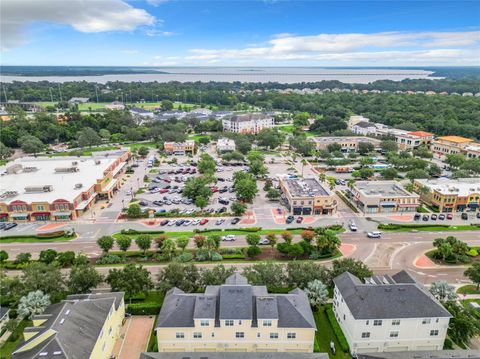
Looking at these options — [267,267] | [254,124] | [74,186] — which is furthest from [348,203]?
[254,124]

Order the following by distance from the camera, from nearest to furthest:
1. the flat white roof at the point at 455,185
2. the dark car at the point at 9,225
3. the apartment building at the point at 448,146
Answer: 1. the dark car at the point at 9,225
2. the flat white roof at the point at 455,185
3. the apartment building at the point at 448,146

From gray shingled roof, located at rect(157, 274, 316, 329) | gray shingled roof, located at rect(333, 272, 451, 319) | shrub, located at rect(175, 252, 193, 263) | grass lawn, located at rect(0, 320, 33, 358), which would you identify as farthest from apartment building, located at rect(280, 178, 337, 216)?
grass lawn, located at rect(0, 320, 33, 358)

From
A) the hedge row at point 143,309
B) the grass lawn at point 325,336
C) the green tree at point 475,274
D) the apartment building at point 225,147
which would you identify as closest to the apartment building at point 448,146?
the apartment building at point 225,147

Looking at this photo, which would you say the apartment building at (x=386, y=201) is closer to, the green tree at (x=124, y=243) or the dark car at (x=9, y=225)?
the green tree at (x=124, y=243)

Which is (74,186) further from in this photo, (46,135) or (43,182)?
(46,135)

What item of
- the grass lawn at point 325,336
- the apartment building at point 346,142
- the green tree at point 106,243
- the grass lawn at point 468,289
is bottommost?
the grass lawn at point 468,289

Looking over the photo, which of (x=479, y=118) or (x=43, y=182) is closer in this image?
(x=43, y=182)

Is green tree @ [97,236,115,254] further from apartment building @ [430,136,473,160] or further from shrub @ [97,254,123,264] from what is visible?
apartment building @ [430,136,473,160]
